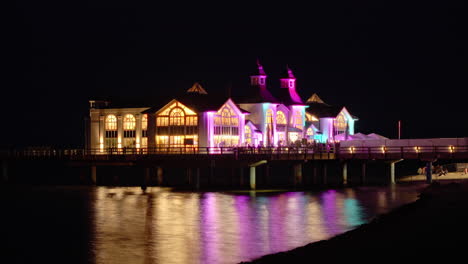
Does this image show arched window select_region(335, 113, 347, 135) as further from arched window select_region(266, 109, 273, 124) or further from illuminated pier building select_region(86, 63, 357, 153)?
arched window select_region(266, 109, 273, 124)

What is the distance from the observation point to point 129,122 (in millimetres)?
76750

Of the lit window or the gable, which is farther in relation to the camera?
the lit window

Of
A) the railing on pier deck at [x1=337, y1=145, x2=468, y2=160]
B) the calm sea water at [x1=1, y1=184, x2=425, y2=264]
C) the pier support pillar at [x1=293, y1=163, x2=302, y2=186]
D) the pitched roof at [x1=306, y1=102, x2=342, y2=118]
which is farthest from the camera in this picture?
the pitched roof at [x1=306, y1=102, x2=342, y2=118]

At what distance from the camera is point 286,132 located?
83812mm

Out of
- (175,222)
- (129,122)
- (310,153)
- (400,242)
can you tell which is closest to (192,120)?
(129,122)

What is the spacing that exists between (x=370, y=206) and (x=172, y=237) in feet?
54.9

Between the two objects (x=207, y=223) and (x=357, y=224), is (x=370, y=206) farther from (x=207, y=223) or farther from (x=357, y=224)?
(x=207, y=223)

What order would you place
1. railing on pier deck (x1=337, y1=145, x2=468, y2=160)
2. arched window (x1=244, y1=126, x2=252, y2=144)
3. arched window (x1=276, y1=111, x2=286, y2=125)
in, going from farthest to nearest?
arched window (x1=276, y1=111, x2=286, y2=125) < arched window (x1=244, y1=126, x2=252, y2=144) < railing on pier deck (x1=337, y1=145, x2=468, y2=160)

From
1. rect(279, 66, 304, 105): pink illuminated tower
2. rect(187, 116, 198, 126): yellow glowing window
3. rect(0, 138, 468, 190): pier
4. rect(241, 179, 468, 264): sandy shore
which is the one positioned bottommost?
rect(241, 179, 468, 264): sandy shore

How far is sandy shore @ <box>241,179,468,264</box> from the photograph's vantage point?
24828 mm

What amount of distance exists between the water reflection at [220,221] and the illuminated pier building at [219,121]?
10796mm

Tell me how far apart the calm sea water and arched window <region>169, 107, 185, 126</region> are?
10.2 meters

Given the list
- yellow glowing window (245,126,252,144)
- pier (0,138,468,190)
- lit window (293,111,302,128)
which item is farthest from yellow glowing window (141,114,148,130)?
lit window (293,111,302,128)

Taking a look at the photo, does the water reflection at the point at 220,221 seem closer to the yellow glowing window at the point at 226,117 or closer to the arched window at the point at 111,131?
the yellow glowing window at the point at 226,117
